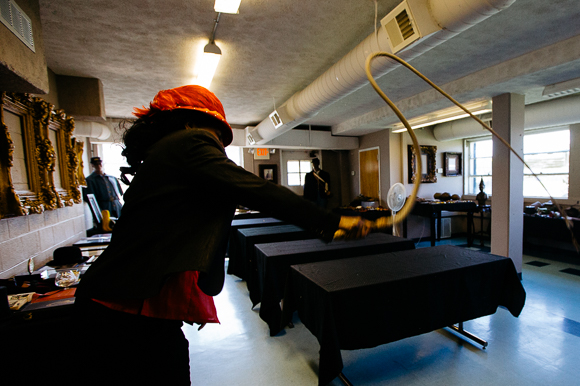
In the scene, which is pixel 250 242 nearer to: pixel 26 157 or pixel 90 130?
pixel 26 157

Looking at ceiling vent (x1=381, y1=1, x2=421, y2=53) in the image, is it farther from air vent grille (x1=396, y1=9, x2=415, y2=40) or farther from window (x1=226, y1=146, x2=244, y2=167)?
window (x1=226, y1=146, x2=244, y2=167)

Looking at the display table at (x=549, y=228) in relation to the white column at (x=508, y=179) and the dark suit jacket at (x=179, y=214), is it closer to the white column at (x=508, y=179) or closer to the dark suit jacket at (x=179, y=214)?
the white column at (x=508, y=179)

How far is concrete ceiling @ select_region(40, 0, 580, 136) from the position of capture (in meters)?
2.32

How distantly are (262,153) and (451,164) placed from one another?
5.09 meters

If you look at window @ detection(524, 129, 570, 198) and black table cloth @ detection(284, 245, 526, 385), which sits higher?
window @ detection(524, 129, 570, 198)

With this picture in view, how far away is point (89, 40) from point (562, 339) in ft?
16.9

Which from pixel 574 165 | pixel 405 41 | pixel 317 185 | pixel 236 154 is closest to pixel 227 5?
pixel 405 41

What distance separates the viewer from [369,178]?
298 inches

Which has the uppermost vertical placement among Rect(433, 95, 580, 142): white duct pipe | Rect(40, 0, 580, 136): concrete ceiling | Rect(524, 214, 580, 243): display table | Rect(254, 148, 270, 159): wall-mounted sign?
Rect(40, 0, 580, 136): concrete ceiling

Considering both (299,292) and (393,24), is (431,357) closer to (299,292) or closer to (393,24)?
(299,292)

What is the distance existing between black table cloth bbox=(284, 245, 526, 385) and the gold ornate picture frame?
2.02 m

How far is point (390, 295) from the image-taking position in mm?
1878

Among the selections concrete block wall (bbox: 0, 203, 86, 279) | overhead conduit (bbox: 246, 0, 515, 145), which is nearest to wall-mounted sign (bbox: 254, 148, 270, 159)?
overhead conduit (bbox: 246, 0, 515, 145)

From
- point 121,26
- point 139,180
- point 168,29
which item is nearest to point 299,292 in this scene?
point 139,180
